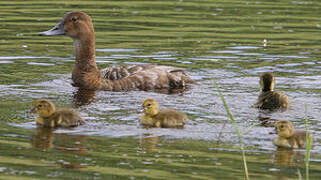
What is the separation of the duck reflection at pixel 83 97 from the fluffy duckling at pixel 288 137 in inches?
108

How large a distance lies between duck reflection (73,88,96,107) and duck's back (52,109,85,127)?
44.5 inches

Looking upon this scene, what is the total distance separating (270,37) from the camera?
560 inches

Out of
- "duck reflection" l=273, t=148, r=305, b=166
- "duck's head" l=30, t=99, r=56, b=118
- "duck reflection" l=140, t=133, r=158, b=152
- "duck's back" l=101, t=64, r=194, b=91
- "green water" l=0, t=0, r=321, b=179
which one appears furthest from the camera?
"duck's back" l=101, t=64, r=194, b=91

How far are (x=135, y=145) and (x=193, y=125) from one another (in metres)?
1.00

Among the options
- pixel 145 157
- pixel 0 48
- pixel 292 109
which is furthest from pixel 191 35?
pixel 145 157

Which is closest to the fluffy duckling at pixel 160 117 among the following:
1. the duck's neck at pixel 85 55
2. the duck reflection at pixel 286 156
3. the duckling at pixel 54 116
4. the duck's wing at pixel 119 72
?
the duckling at pixel 54 116

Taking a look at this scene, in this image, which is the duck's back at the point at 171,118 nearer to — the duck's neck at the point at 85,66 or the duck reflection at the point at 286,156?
the duck reflection at the point at 286,156

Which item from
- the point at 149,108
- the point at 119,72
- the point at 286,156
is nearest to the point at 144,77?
the point at 119,72

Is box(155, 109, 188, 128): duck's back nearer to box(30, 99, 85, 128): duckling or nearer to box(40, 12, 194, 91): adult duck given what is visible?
box(30, 99, 85, 128): duckling

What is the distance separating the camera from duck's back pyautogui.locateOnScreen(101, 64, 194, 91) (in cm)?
1026

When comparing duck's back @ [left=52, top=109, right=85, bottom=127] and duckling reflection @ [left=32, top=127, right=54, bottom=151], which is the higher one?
duck's back @ [left=52, top=109, right=85, bottom=127]

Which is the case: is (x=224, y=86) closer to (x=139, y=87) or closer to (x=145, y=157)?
(x=139, y=87)

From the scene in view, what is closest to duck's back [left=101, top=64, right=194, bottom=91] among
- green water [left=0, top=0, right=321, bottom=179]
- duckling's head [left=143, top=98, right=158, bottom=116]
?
green water [left=0, top=0, right=321, bottom=179]

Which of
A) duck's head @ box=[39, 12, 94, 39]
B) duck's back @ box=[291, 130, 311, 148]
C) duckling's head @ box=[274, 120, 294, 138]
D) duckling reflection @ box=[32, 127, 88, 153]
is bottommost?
duckling reflection @ box=[32, 127, 88, 153]
